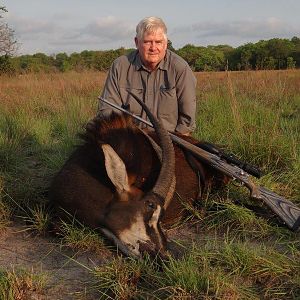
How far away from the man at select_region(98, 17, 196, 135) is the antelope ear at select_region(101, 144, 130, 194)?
4.87 ft

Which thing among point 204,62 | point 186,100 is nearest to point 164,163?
point 186,100

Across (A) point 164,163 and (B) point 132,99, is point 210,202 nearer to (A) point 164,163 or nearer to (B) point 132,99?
(A) point 164,163

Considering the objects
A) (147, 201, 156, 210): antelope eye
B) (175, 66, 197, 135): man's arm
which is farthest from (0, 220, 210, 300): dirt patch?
(175, 66, 197, 135): man's arm

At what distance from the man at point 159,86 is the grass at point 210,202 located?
2.48 ft

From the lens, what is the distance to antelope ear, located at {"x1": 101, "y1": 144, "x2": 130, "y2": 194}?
2.84 meters

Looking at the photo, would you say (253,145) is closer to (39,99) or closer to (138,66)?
(138,66)

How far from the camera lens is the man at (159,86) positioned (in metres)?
4.38

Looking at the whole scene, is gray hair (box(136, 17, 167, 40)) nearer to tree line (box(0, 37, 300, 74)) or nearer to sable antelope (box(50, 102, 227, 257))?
sable antelope (box(50, 102, 227, 257))

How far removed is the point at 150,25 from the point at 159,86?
22.5 inches

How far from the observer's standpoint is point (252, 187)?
11.5 feet

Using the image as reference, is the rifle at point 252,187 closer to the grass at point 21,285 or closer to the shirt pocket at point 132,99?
the shirt pocket at point 132,99

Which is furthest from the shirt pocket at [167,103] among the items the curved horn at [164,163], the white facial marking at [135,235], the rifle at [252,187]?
the white facial marking at [135,235]

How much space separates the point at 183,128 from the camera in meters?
4.45

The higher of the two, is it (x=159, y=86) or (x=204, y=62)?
(x=159, y=86)
